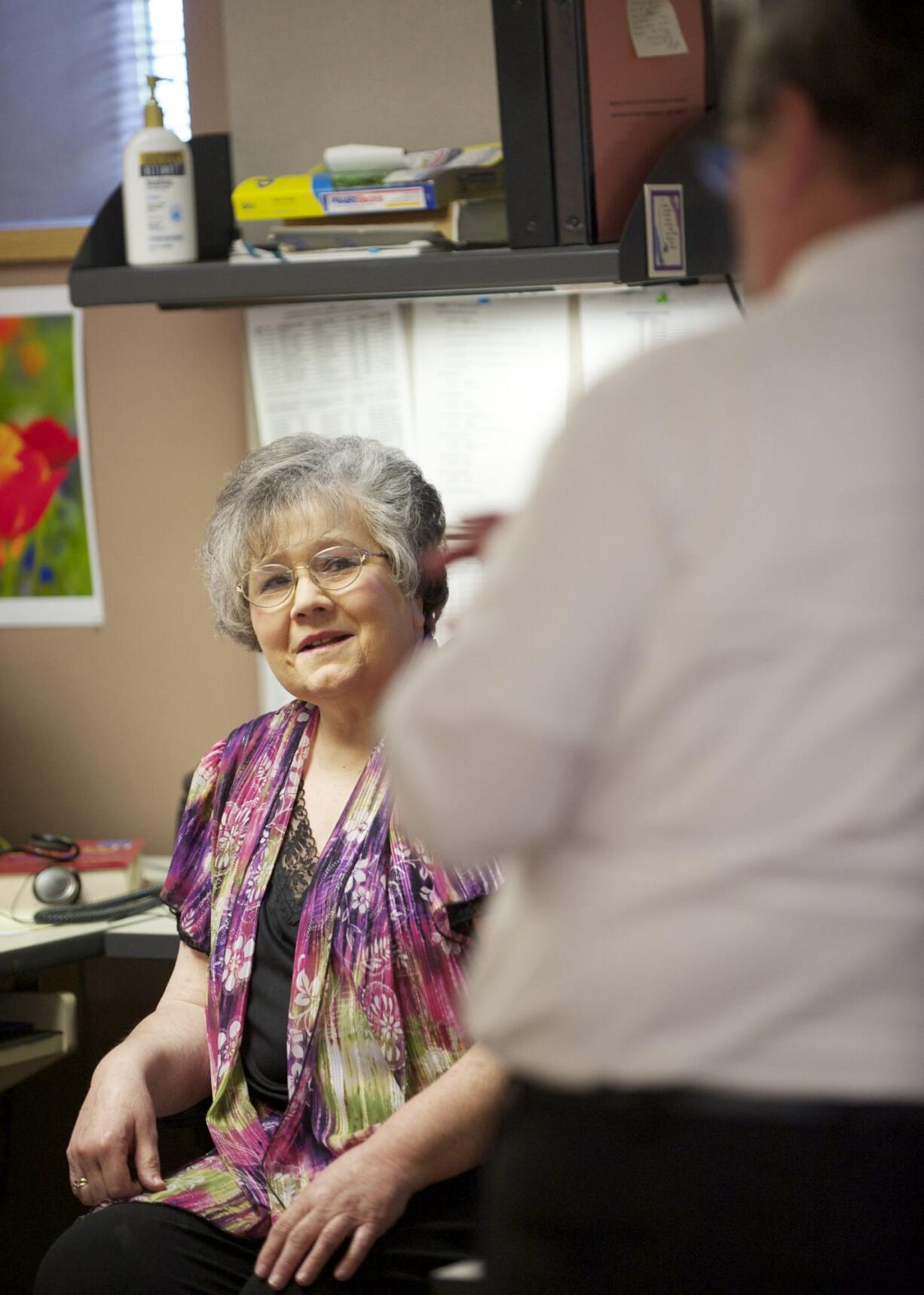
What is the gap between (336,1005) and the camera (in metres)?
1.51

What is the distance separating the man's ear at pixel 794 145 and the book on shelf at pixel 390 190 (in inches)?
49.4

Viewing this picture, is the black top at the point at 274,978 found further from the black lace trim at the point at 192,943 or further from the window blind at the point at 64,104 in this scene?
the window blind at the point at 64,104

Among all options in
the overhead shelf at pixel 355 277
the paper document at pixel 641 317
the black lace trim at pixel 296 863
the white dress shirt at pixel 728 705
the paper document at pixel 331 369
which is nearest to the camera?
the white dress shirt at pixel 728 705

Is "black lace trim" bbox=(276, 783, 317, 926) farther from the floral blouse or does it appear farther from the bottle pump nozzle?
the bottle pump nozzle

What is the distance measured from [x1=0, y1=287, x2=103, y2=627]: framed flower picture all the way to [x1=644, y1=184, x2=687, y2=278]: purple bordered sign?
3.73 feet

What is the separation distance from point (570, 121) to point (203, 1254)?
1406mm

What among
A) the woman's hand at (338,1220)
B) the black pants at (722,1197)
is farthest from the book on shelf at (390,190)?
the black pants at (722,1197)

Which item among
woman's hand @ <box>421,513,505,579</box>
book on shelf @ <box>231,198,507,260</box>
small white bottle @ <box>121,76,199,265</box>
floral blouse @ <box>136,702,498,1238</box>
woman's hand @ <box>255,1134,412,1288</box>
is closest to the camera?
Answer: woman's hand @ <box>421,513,505,579</box>

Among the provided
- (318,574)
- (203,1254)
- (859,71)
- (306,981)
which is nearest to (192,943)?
(306,981)

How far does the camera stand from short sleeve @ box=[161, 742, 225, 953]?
1.68 metres

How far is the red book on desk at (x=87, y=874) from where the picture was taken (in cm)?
209

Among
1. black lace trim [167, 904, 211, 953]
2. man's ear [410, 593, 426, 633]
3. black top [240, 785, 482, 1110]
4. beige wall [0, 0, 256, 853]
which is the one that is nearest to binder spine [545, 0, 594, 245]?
man's ear [410, 593, 426, 633]

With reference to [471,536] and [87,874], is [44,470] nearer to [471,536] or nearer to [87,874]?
[87,874]

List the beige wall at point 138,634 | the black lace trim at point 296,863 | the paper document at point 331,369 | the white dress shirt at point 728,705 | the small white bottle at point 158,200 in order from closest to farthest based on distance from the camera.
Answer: the white dress shirt at point 728,705 → the black lace trim at point 296,863 → the small white bottle at point 158,200 → the paper document at point 331,369 → the beige wall at point 138,634
